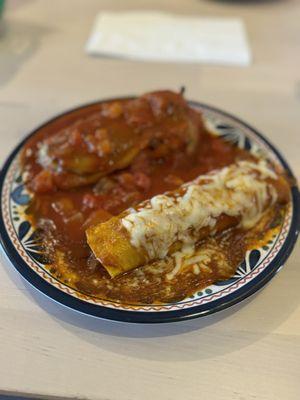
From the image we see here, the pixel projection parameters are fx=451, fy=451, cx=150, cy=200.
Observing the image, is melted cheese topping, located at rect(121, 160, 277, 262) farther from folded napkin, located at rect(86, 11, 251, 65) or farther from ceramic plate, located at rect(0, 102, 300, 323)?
folded napkin, located at rect(86, 11, 251, 65)

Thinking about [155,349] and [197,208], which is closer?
[155,349]

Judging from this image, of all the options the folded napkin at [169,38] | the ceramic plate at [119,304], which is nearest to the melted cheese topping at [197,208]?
the ceramic plate at [119,304]

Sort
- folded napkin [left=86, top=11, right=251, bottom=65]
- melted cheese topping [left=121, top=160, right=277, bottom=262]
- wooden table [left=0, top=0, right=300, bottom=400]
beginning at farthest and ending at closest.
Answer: folded napkin [left=86, top=11, right=251, bottom=65]
melted cheese topping [left=121, top=160, right=277, bottom=262]
wooden table [left=0, top=0, right=300, bottom=400]

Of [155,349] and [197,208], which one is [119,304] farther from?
[197,208]

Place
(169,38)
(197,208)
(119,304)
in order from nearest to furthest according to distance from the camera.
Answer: (119,304)
(197,208)
(169,38)

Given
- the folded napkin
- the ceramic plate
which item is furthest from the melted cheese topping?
the folded napkin

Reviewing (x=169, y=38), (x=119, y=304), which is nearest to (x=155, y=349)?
(x=119, y=304)
